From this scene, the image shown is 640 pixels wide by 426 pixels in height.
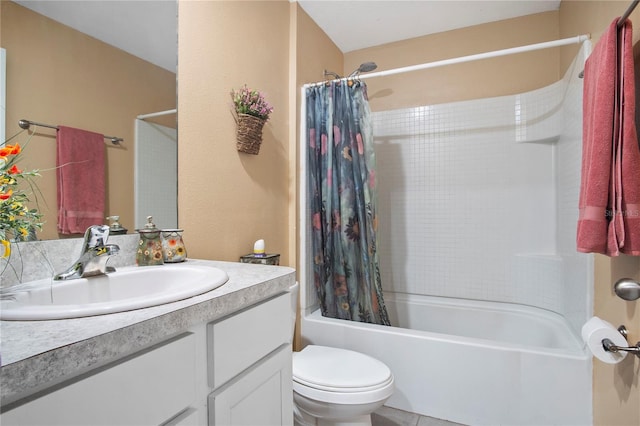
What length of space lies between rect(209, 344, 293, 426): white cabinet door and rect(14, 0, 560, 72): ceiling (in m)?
1.15

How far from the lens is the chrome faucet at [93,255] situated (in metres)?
0.89

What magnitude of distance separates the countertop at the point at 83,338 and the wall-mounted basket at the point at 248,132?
3.32 feet

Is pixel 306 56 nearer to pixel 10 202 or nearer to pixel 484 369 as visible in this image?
pixel 10 202

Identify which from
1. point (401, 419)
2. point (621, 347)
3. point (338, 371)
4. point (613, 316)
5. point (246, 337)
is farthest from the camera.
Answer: point (401, 419)

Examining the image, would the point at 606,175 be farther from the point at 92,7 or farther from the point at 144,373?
the point at 92,7

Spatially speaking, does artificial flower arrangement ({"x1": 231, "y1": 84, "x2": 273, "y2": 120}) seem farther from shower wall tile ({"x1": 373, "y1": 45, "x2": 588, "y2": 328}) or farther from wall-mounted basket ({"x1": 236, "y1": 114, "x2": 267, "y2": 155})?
shower wall tile ({"x1": 373, "y1": 45, "x2": 588, "y2": 328})

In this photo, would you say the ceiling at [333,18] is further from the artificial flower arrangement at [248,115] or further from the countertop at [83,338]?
the countertop at [83,338]

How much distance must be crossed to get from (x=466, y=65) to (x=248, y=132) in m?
1.86

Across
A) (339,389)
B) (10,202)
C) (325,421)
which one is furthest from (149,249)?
(325,421)

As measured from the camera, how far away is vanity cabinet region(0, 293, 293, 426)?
47 centimetres

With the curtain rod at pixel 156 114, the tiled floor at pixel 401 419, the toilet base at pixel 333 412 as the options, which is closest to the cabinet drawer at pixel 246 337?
the toilet base at pixel 333 412

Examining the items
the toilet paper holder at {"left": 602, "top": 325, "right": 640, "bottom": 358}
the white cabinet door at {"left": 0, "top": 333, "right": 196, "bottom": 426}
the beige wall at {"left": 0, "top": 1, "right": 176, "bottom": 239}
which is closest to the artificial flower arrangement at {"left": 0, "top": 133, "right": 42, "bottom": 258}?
the beige wall at {"left": 0, "top": 1, "right": 176, "bottom": 239}

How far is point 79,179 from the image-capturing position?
1.00m

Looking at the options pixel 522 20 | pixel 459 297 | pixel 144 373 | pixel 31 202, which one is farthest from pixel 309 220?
pixel 522 20
